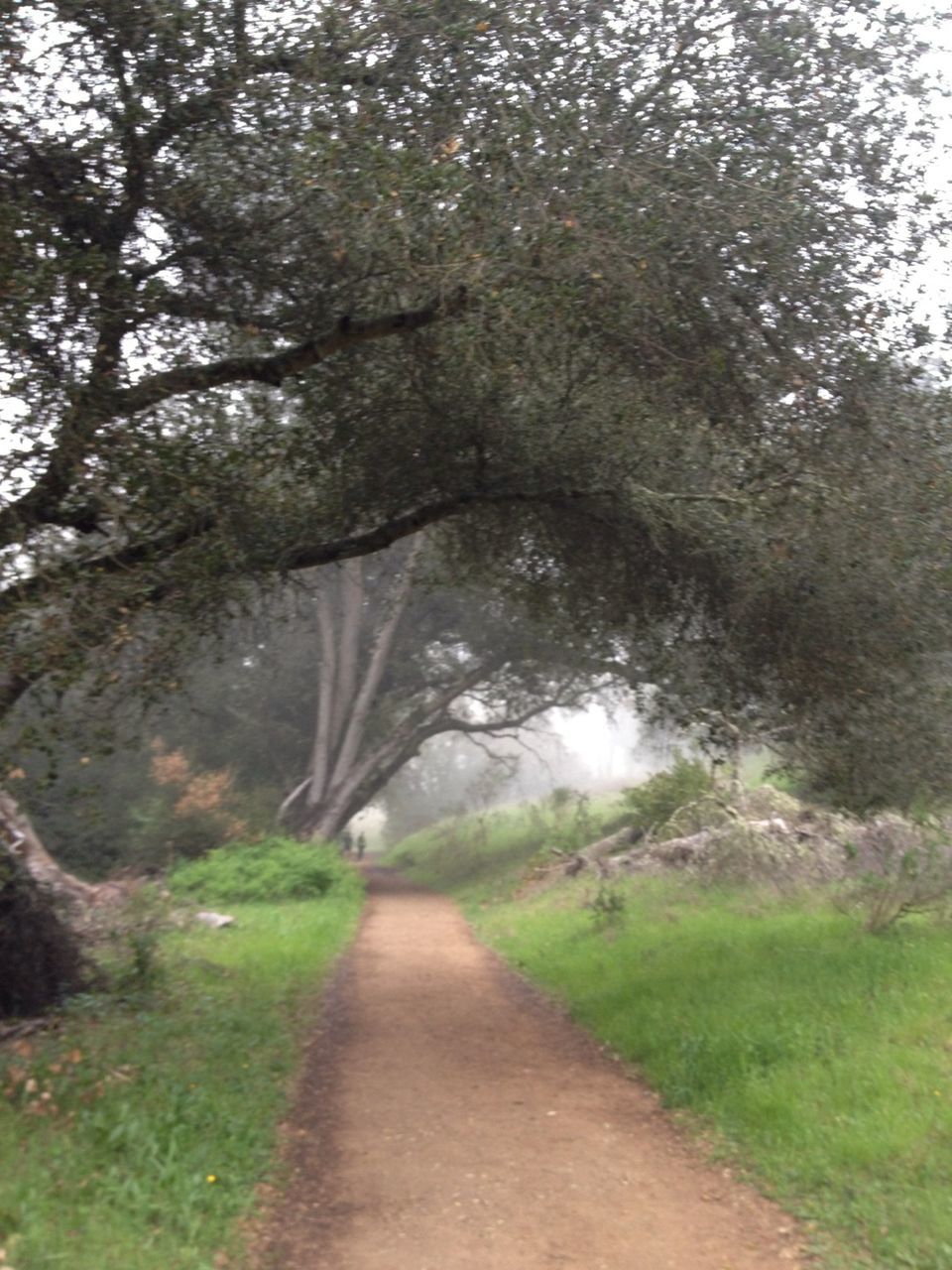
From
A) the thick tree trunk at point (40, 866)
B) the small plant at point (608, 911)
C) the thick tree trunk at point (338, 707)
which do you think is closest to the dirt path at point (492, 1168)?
the thick tree trunk at point (40, 866)

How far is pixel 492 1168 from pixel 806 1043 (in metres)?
2.53

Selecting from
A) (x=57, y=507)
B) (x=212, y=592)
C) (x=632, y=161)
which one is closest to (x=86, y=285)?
(x=57, y=507)

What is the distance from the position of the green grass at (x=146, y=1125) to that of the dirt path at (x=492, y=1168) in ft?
1.04

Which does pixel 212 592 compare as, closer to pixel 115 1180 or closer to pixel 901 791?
pixel 115 1180

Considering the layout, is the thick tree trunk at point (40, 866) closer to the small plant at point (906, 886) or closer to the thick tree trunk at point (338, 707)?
the small plant at point (906, 886)

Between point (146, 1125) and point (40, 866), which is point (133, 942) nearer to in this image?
point (146, 1125)

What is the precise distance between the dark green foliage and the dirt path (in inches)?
391

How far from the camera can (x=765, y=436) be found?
10281 millimetres

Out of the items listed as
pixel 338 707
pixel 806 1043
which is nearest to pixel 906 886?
pixel 806 1043

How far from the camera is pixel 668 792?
2194 cm

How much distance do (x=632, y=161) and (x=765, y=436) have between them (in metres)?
2.37

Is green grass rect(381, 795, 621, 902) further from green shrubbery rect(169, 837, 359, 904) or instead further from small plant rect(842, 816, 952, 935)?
small plant rect(842, 816, 952, 935)

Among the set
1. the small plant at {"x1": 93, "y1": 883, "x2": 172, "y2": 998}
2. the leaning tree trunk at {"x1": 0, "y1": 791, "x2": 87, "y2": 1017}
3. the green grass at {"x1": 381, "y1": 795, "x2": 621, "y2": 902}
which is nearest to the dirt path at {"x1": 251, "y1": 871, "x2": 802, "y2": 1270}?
the small plant at {"x1": 93, "y1": 883, "x2": 172, "y2": 998}

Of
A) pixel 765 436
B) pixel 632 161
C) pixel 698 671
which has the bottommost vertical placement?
pixel 698 671
